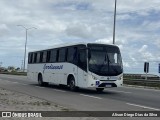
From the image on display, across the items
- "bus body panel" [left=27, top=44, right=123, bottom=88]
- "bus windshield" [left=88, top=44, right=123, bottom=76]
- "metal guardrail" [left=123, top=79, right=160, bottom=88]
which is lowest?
"metal guardrail" [left=123, top=79, right=160, bottom=88]

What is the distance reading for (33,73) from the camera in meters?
33.3

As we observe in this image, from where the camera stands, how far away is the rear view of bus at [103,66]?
22.5m

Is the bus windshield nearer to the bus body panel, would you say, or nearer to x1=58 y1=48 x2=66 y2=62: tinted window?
the bus body panel

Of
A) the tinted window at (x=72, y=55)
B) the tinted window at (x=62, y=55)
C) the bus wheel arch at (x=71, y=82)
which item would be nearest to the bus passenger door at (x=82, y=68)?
the tinted window at (x=72, y=55)

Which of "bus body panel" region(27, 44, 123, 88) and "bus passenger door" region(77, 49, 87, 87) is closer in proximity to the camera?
"bus body panel" region(27, 44, 123, 88)

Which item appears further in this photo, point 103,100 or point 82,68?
point 82,68

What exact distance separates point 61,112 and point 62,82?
44.1 feet

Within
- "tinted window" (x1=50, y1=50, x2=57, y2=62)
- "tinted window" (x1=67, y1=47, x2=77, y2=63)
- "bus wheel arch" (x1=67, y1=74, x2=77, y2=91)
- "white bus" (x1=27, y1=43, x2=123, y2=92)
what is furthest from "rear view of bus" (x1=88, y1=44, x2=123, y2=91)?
"tinted window" (x1=50, y1=50, x2=57, y2=62)

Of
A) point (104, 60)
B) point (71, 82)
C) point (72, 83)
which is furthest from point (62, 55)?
point (104, 60)

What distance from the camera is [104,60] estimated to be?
2277 centimetres

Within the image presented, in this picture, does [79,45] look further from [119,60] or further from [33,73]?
[33,73]

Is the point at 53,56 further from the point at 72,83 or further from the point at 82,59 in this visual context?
the point at 82,59

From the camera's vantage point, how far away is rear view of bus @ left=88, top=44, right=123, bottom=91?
887 inches

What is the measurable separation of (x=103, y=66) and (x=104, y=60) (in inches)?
14.4
